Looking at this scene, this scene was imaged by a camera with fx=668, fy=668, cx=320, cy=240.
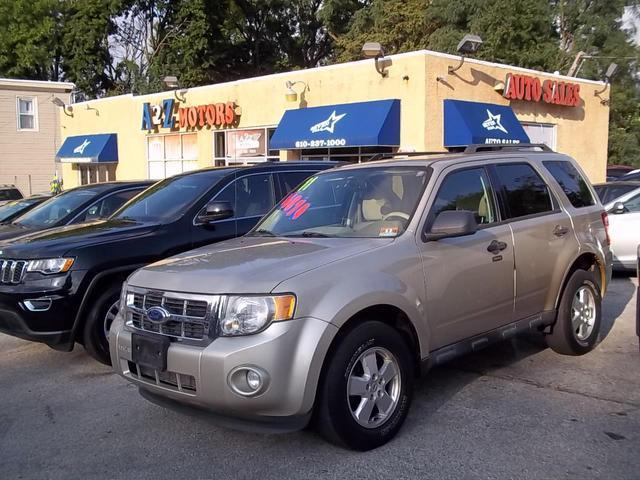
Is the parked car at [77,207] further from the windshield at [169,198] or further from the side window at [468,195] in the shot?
the side window at [468,195]

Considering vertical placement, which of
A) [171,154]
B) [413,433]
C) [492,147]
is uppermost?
[171,154]

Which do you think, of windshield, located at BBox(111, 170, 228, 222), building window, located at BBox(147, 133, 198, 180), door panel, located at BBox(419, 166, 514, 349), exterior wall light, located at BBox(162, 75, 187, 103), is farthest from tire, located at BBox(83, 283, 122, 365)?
exterior wall light, located at BBox(162, 75, 187, 103)

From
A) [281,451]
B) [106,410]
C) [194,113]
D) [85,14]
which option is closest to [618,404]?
[281,451]

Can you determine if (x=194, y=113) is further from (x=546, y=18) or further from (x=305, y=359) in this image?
(x=546, y=18)

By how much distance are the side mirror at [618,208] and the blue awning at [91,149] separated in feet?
60.4

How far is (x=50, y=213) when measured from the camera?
366 inches

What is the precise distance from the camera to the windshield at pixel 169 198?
273 inches

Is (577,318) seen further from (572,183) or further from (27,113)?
(27,113)

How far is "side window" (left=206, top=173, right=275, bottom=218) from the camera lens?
7.23 m

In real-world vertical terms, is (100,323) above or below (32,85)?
below

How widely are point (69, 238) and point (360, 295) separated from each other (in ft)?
11.3


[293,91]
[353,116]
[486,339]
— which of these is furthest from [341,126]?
[486,339]

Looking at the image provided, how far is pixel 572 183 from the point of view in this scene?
20.7ft

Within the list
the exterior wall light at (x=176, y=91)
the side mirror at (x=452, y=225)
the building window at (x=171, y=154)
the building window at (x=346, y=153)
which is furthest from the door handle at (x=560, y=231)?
the exterior wall light at (x=176, y=91)
